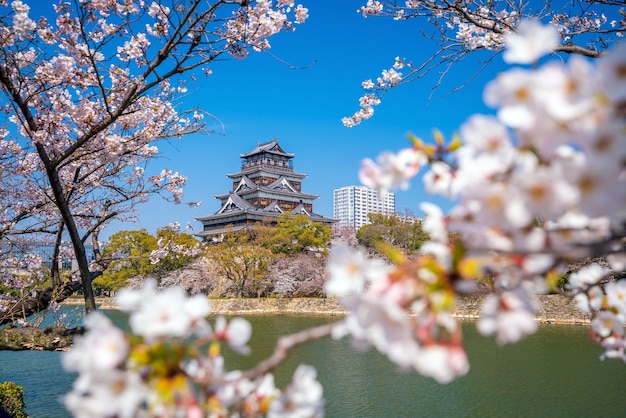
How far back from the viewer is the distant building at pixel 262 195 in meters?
32.5

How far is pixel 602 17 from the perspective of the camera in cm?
491

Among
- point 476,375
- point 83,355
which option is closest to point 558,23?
point 83,355

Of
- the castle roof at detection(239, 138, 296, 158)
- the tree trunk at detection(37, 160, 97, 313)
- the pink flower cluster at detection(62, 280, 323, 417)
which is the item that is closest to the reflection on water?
the tree trunk at detection(37, 160, 97, 313)

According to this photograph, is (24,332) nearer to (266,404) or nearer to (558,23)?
(266,404)

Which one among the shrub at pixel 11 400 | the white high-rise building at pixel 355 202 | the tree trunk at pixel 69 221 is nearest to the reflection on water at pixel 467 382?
the shrub at pixel 11 400

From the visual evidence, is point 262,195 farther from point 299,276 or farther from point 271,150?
point 299,276

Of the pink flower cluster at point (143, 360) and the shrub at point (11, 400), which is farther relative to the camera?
the shrub at point (11, 400)

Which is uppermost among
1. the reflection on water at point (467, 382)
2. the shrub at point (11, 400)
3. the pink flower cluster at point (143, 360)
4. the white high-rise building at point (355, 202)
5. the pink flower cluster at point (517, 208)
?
the white high-rise building at point (355, 202)

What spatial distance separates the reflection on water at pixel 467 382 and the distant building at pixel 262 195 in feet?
66.0

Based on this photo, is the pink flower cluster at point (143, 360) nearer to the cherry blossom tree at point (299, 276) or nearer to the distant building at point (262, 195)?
the cherry blossom tree at point (299, 276)

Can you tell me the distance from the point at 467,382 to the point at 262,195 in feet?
88.6

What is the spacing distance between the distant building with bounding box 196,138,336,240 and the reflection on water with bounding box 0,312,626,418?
20.1 metres

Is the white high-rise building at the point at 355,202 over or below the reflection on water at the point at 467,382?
over

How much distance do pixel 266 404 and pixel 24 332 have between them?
12.4 feet
